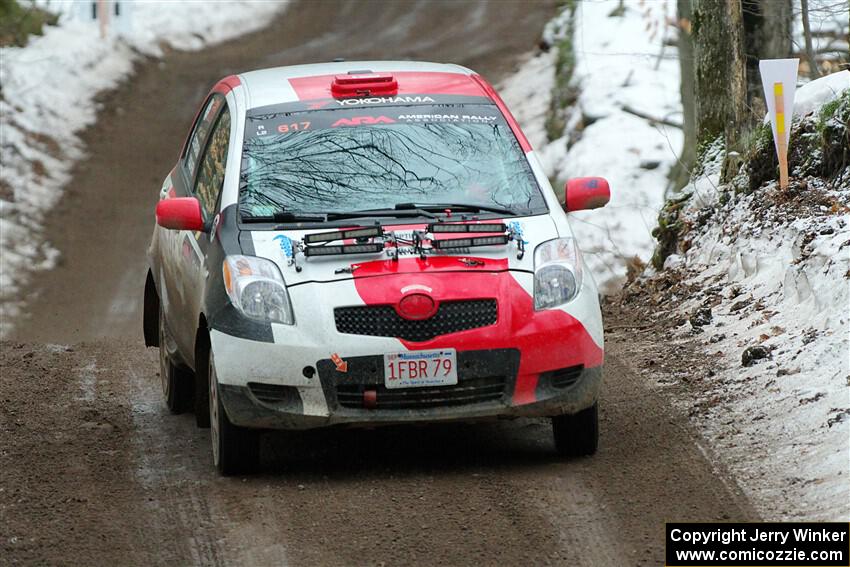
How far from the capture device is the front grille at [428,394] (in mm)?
6480

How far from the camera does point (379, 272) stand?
6.57 m

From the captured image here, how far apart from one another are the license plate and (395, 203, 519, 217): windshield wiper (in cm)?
97

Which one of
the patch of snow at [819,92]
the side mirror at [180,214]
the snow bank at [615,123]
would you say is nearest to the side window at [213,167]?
the side mirror at [180,214]

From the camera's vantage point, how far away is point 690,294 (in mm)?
10070

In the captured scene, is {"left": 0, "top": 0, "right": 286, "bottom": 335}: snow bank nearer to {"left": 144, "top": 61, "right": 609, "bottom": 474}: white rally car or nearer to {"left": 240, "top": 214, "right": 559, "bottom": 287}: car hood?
{"left": 144, "top": 61, "right": 609, "bottom": 474}: white rally car

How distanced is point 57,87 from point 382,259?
61.1 ft

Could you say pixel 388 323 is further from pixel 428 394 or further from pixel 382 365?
pixel 428 394

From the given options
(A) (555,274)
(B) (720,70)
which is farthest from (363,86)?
(B) (720,70)

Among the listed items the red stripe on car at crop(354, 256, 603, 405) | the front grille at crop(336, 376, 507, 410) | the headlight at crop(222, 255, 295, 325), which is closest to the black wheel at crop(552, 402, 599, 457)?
the red stripe on car at crop(354, 256, 603, 405)

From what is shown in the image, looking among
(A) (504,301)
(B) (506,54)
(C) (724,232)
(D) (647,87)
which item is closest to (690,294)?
(C) (724,232)

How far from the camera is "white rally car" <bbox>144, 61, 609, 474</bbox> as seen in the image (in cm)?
646

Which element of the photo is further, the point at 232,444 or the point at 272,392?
the point at 232,444

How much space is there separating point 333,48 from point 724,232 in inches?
728

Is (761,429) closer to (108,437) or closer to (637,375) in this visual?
(637,375)
